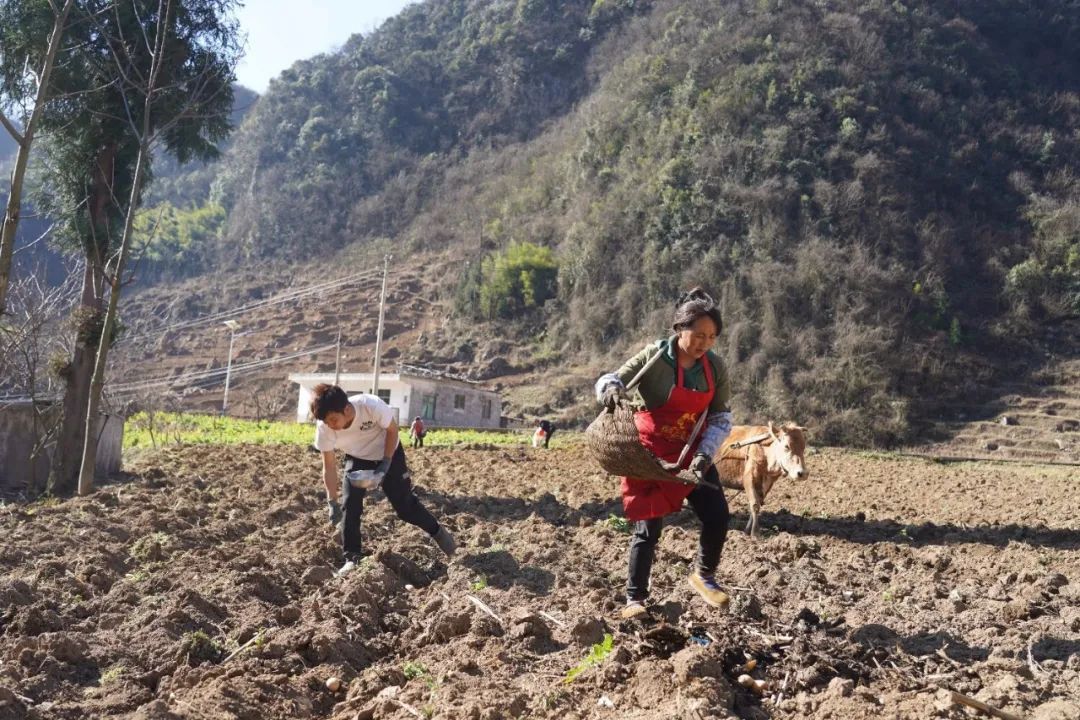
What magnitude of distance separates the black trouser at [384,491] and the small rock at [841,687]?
12.4 feet

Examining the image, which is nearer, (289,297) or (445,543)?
(445,543)

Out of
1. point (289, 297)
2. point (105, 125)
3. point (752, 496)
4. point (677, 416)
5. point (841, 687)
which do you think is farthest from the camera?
point (289, 297)

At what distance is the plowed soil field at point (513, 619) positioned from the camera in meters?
3.64

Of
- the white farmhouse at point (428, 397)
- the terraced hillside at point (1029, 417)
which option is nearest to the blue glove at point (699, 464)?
the terraced hillside at point (1029, 417)

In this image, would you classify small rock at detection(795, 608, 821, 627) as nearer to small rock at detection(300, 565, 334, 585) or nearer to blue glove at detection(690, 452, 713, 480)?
blue glove at detection(690, 452, 713, 480)

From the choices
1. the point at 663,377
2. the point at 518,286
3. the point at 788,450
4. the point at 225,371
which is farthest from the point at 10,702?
the point at 225,371

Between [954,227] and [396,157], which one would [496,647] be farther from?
[396,157]

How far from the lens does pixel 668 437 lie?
4719 millimetres

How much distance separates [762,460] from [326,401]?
4.74 meters

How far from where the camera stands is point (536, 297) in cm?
5506

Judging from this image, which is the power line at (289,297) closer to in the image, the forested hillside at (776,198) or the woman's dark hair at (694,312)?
the forested hillside at (776,198)

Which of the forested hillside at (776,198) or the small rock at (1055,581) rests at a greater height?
the forested hillside at (776,198)

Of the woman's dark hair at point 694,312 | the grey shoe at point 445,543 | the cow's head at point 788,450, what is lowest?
the grey shoe at point 445,543

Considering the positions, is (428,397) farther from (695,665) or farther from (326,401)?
(695,665)
